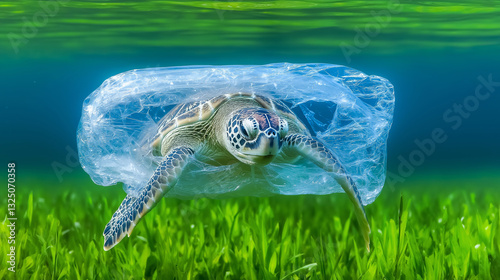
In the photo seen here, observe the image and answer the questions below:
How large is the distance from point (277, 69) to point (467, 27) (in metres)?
11.5

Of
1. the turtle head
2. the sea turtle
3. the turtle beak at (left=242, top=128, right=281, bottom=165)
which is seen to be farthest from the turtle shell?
the turtle beak at (left=242, top=128, right=281, bottom=165)

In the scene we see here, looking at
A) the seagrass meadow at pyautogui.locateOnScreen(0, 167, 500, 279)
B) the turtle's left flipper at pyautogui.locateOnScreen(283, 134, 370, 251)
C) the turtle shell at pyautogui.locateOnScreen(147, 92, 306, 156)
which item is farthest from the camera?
the turtle shell at pyautogui.locateOnScreen(147, 92, 306, 156)

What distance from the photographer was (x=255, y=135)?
9.61ft

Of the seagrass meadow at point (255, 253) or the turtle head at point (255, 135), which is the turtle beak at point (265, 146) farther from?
the seagrass meadow at point (255, 253)

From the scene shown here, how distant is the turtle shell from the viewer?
359 cm

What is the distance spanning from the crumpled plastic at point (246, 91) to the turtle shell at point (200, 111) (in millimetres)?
81

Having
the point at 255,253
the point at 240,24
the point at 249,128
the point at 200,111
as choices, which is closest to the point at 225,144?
the point at 200,111

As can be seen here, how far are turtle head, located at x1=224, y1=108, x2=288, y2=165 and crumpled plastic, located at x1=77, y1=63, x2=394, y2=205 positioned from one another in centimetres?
39

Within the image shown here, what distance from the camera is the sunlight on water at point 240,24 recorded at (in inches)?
396

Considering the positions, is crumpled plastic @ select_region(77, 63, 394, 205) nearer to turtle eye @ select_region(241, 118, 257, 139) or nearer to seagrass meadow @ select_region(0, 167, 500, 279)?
seagrass meadow @ select_region(0, 167, 500, 279)

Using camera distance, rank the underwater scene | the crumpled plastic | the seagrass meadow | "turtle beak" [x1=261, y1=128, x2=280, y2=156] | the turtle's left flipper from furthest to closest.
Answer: the crumpled plastic
the turtle's left flipper
"turtle beak" [x1=261, y1=128, x2=280, y2=156]
the underwater scene
the seagrass meadow

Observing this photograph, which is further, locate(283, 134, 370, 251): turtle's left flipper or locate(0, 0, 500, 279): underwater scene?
locate(283, 134, 370, 251): turtle's left flipper

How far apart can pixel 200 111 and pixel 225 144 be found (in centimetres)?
41

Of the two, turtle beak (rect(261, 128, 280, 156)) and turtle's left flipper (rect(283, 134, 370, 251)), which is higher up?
turtle beak (rect(261, 128, 280, 156))
